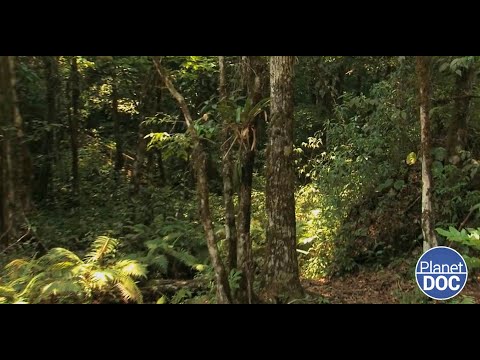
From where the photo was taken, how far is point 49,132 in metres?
7.62

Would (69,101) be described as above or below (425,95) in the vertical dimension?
above

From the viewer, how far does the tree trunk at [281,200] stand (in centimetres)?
474

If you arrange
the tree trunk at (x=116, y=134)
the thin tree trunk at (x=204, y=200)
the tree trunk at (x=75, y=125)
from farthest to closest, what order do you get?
the tree trunk at (x=116, y=134) → the tree trunk at (x=75, y=125) → the thin tree trunk at (x=204, y=200)

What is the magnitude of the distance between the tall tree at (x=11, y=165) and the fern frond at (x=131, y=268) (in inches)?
59.2

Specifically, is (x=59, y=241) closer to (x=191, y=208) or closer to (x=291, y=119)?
(x=191, y=208)

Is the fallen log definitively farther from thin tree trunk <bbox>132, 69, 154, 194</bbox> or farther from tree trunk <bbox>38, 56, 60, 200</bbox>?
tree trunk <bbox>38, 56, 60, 200</bbox>

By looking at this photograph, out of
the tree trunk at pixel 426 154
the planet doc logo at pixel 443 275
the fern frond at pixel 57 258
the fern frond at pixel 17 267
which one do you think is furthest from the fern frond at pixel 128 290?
the tree trunk at pixel 426 154

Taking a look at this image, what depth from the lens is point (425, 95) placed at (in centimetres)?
462

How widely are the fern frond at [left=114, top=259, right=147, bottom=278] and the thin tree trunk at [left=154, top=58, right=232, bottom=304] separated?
1.25 meters

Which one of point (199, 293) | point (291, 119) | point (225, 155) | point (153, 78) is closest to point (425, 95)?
point (291, 119)

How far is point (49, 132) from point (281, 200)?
14.6 ft

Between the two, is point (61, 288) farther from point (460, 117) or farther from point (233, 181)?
point (460, 117)

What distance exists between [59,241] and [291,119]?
12.1 ft

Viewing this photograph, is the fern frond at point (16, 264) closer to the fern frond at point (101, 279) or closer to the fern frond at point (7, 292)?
the fern frond at point (7, 292)
